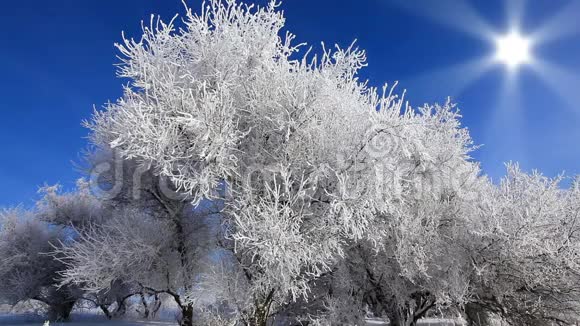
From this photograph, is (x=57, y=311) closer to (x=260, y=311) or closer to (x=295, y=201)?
(x=260, y=311)

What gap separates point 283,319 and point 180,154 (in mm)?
7707

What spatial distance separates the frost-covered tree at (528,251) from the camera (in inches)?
403

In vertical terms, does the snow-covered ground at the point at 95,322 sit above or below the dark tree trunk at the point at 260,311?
below

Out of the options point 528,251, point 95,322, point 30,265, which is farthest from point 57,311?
point 528,251

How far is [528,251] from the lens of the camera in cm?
1042

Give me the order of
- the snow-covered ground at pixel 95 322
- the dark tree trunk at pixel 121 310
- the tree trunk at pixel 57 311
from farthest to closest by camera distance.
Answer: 1. the dark tree trunk at pixel 121 310
2. the tree trunk at pixel 57 311
3. the snow-covered ground at pixel 95 322

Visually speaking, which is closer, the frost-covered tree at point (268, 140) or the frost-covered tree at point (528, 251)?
the frost-covered tree at point (268, 140)

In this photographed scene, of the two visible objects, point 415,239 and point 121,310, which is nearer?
point 415,239

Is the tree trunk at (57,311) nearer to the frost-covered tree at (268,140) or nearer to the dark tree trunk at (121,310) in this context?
the dark tree trunk at (121,310)

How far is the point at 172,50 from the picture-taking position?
1034 cm

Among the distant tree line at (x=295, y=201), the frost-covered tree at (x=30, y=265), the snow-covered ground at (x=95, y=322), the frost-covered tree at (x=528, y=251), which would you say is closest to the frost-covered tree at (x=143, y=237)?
the distant tree line at (x=295, y=201)

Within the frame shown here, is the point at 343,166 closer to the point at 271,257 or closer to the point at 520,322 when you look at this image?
the point at 271,257

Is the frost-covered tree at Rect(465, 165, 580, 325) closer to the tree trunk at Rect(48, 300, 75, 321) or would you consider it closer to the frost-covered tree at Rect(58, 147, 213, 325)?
the frost-covered tree at Rect(58, 147, 213, 325)

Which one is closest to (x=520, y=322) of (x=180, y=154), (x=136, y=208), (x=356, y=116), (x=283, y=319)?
(x=283, y=319)
